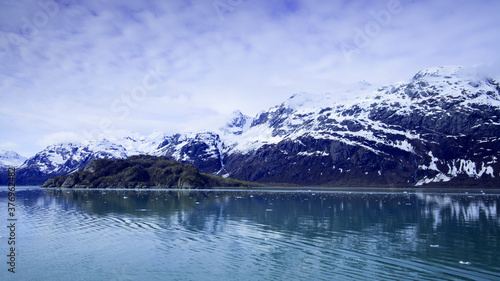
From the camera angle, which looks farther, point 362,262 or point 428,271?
point 362,262

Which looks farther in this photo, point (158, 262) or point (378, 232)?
point (378, 232)

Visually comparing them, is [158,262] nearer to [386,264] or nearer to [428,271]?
[386,264]

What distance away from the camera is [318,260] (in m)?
31.2

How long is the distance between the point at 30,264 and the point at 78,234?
48.5ft

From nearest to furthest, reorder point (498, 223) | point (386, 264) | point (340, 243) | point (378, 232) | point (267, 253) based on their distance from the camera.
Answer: point (386, 264) → point (267, 253) → point (340, 243) → point (378, 232) → point (498, 223)

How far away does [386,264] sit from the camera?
2983cm

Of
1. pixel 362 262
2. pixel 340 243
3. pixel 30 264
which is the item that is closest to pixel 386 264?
pixel 362 262

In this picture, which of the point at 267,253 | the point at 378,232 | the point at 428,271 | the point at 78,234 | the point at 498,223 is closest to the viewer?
Result: the point at 428,271

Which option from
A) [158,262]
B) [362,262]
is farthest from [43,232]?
[362,262]

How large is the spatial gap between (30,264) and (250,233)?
25228 mm

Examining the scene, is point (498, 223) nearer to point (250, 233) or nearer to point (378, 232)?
point (378, 232)

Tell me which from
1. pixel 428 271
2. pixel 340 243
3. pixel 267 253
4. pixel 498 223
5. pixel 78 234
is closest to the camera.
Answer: pixel 428 271

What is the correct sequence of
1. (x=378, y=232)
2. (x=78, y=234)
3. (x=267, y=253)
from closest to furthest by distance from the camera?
(x=267, y=253) < (x=78, y=234) < (x=378, y=232)

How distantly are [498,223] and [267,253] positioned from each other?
46.2 metres
